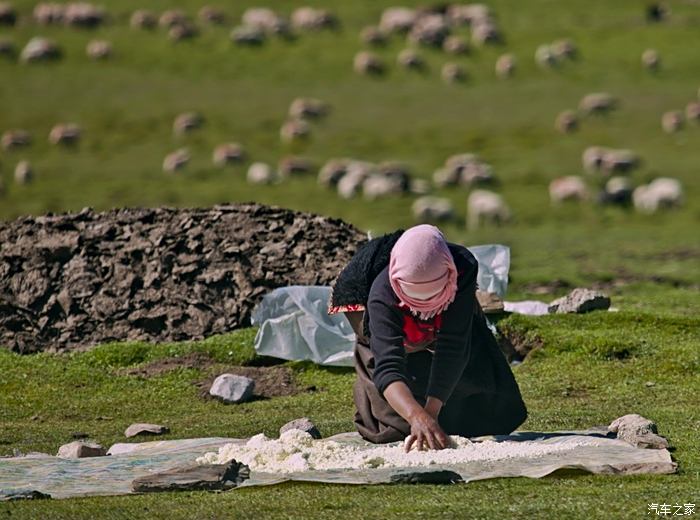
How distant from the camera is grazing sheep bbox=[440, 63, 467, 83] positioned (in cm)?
4003

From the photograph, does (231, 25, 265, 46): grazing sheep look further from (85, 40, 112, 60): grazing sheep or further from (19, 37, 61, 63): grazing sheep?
(19, 37, 61, 63): grazing sheep

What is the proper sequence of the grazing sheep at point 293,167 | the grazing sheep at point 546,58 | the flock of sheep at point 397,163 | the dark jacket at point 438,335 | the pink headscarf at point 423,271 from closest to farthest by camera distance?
the pink headscarf at point 423,271
the dark jacket at point 438,335
the flock of sheep at point 397,163
the grazing sheep at point 293,167
the grazing sheep at point 546,58

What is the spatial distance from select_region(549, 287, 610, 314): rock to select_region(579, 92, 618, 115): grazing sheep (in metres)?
22.6

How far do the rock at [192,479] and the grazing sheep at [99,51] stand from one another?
110 feet

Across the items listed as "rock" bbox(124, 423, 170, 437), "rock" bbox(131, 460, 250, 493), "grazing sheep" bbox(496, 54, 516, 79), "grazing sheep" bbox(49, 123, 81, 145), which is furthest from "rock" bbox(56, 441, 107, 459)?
"grazing sheep" bbox(496, 54, 516, 79)

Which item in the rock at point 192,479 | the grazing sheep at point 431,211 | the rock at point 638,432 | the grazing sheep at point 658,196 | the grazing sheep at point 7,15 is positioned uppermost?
the rock at point 192,479

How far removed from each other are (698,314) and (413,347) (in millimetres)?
6660

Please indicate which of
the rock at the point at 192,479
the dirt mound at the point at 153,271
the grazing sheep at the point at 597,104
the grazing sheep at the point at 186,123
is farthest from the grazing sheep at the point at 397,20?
the rock at the point at 192,479

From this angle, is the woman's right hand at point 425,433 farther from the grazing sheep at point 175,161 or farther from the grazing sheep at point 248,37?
the grazing sheep at point 248,37

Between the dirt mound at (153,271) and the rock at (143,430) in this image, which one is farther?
the dirt mound at (153,271)

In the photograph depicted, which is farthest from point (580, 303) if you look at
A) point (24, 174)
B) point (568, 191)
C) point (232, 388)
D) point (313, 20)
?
point (313, 20)

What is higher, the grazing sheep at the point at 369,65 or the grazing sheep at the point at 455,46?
the grazing sheep at the point at 369,65

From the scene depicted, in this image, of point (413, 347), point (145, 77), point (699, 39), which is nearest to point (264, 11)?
point (145, 77)

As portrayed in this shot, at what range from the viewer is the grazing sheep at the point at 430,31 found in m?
43.2
